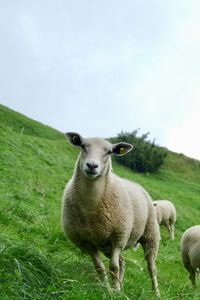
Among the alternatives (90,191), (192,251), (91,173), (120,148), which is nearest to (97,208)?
(90,191)

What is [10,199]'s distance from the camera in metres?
12.5

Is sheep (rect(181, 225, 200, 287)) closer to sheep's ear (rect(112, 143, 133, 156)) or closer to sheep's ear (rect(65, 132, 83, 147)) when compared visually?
sheep's ear (rect(112, 143, 133, 156))

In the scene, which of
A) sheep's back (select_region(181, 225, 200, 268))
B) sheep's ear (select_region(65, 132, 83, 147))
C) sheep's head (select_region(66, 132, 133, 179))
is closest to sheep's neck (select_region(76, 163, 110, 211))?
sheep's head (select_region(66, 132, 133, 179))

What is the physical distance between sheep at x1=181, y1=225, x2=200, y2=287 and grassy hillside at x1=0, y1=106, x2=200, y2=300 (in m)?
0.35

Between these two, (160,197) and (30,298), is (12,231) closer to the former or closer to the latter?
(30,298)

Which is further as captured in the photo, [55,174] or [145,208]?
[55,174]

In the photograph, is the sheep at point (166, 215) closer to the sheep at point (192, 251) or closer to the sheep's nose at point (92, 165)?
the sheep at point (192, 251)

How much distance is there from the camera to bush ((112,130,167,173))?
45.3 m

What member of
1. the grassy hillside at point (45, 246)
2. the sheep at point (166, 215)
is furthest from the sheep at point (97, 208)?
the sheep at point (166, 215)

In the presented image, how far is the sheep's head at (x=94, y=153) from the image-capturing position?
732 cm

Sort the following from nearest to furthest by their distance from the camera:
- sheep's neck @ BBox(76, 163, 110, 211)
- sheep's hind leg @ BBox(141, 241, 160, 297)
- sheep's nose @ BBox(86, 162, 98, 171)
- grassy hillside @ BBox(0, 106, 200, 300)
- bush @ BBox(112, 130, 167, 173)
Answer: grassy hillside @ BBox(0, 106, 200, 300) → sheep's nose @ BBox(86, 162, 98, 171) → sheep's neck @ BBox(76, 163, 110, 211) → sheep's hind leg @ BBox(141, 241, 160, 297) → bush @ BBox(112, 130, 167, 173)

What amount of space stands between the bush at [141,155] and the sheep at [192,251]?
33461mm

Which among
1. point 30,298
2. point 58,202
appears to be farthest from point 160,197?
point 30,298

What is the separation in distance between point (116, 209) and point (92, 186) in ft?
1.77
